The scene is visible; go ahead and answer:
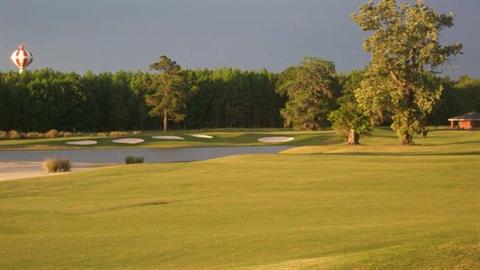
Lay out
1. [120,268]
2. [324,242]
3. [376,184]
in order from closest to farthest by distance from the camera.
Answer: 1. [120,268]
2. [324,242]
3. [376,184]

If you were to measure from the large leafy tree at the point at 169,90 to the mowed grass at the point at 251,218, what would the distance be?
49568 millimetres

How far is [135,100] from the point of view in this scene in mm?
84500

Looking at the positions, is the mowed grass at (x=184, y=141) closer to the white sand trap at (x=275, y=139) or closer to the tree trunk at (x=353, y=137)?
the white sand trap at (x=275, y=139)

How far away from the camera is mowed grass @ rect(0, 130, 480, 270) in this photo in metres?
9.90

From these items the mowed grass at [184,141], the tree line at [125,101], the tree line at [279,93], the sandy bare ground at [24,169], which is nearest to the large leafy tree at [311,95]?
the tree line at [279,93]

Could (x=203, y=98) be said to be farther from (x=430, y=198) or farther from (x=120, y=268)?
(x=120, y=268)

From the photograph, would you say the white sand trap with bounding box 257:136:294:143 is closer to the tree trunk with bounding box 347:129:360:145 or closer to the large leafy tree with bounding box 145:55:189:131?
the tree trunk with bounding box 347:129:360:145

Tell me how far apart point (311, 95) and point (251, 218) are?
2532 inches

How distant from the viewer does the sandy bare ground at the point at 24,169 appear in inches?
1128

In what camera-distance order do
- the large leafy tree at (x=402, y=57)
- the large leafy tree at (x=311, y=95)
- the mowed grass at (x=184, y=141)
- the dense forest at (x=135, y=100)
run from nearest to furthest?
the large leafy tree at (x=402, y=57) → the mowed grass at (x=184, y=141) → the large leafy tree at (x=311, y=95) → the dense forest at (x=135, y=100)

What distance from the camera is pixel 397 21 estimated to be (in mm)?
37344

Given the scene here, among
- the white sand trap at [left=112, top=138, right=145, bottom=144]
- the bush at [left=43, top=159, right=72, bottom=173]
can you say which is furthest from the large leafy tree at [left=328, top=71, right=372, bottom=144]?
the bush at [left=43, top=159, right=72, bottom=173]

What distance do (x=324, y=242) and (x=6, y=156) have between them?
3653 cm

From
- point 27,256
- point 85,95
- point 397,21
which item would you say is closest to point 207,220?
point 27,256
